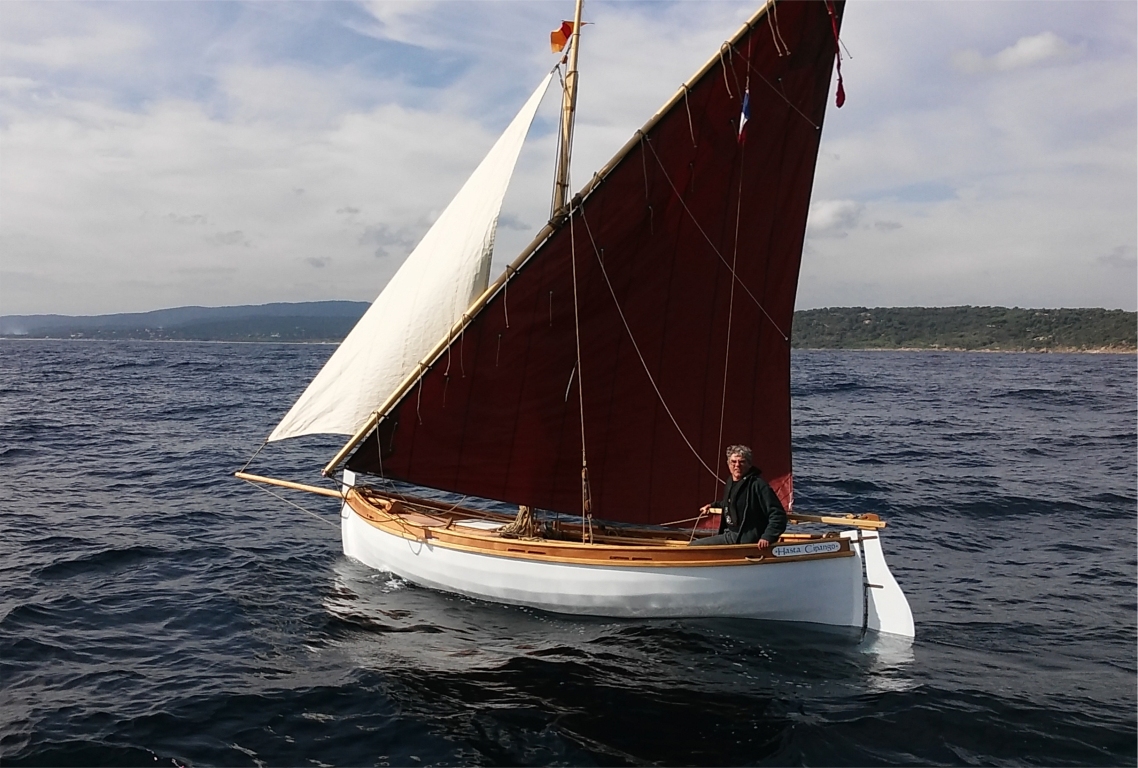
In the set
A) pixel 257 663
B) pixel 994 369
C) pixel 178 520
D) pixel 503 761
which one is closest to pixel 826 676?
pixel 503 761

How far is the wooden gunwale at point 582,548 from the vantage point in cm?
1141

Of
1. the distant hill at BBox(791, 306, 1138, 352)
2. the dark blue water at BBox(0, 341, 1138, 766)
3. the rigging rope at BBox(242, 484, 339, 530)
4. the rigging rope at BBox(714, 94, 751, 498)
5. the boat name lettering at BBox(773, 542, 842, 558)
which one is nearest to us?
the dark blue water at BBox(0, 341, 1138, 766)

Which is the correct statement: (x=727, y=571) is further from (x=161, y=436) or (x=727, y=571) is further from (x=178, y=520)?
(x=161, y=436)

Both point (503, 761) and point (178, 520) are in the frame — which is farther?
point (178, 520)

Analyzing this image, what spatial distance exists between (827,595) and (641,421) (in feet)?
13.1

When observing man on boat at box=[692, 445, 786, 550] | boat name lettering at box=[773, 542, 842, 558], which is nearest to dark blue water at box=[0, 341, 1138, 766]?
boat name lettering at box=[773, 542, 842, 558]

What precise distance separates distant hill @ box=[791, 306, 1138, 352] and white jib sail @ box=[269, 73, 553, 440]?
15850 cm

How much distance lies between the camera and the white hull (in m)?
11.5

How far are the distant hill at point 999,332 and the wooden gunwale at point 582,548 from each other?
15704 centimetres

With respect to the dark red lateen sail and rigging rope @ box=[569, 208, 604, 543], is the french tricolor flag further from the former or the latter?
rigging rope @ box=[569, 208, 604, 543]

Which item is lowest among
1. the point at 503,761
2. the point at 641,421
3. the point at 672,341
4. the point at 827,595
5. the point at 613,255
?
the point at 503,761

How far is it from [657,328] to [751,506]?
130 inches

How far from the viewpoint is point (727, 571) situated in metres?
11.4

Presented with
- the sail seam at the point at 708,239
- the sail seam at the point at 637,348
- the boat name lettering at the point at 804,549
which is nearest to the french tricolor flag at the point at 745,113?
the sail seam at the point at 708,239
